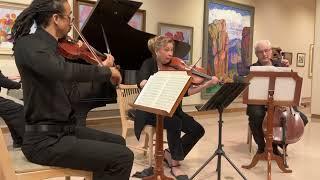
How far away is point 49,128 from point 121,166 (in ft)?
1.41

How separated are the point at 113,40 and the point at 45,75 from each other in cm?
198

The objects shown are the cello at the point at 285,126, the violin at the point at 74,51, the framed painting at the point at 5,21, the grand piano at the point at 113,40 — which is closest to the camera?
the violin at the point at 74,51

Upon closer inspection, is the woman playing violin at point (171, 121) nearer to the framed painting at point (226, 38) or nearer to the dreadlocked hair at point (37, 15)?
the dreadlocked hair at point (37, 15)

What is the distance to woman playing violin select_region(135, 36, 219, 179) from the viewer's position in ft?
11.5

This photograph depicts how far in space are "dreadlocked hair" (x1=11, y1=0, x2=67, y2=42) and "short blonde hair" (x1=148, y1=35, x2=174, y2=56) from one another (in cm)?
169

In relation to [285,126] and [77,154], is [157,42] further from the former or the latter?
[77,154]

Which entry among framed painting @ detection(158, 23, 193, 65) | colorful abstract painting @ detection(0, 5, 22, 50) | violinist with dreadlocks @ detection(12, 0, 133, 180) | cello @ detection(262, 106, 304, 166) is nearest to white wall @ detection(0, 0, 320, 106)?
framed painting @ detection(158, 23, 193, 65)

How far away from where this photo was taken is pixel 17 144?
146 inches

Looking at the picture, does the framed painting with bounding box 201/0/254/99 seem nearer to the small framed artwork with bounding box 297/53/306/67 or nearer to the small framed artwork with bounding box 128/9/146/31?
the small framed artwork with bounding box 128/9/146/31

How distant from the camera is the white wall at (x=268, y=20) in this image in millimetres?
6809

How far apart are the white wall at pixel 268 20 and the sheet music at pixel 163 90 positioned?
339 centimetres

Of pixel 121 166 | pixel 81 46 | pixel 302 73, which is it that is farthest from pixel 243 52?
pixel 121 166

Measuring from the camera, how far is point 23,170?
6.04ft

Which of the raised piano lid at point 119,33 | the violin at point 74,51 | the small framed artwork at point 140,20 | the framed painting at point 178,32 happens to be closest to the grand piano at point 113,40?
the raised piano lid at point 119,33
